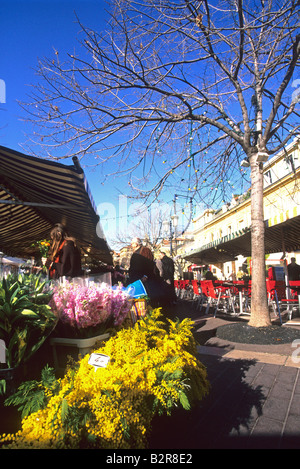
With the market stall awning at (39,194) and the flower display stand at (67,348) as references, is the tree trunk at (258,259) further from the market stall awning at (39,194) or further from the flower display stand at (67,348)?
the flower display stand at (67,348)

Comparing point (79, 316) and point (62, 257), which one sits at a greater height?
point (62, 257)

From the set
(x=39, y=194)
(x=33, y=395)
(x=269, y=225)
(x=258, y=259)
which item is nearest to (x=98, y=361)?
(x=33, y=395)

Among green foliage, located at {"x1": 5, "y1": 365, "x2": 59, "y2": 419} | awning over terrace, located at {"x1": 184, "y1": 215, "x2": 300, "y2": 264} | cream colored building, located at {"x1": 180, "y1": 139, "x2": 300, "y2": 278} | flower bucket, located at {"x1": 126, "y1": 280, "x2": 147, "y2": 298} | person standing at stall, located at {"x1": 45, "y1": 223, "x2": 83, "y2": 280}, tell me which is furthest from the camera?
awning over terrace, located at {"x1": 184, "y1": 215, "x2": 300, "y2": 264}

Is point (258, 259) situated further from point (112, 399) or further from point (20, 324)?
point (20, 324)

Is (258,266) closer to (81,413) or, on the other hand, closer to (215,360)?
(215,360)

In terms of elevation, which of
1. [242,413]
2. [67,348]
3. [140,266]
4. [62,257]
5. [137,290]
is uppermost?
[62,257]

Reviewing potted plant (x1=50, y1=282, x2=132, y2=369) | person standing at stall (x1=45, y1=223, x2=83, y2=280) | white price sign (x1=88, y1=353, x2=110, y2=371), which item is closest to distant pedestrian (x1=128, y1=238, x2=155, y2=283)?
person standing at stall (x1=45, y1=223, x2=83, y2=280)

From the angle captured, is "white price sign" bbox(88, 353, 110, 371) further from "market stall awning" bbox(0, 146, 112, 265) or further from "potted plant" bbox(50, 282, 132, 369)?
"market stall awning" bbox(0, 146, 112, 265)

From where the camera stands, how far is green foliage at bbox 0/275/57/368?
1543 millimetres

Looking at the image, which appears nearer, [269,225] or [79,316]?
[79,316]

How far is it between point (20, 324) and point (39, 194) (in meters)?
3.40

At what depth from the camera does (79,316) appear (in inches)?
74.5

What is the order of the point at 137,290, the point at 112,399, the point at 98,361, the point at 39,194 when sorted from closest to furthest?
the point at 112,399, the point at 98,361, the point at 137,290, the point at 39,194
